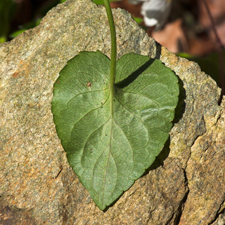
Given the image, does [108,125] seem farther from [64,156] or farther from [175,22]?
[175,22]

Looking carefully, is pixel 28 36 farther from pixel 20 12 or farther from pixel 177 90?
pixel 20 12

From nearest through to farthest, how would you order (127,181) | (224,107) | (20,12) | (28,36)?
(127,181) < (224,107) < (28,36) < (20,12)

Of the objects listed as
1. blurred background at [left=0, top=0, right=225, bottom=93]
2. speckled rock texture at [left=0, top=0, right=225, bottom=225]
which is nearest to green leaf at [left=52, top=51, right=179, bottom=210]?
speckled rock texture at [left=0, top=0, right=225, bottom=225]

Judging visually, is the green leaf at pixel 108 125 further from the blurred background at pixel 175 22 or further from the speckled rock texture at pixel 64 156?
the blurred background at pixel 175 22

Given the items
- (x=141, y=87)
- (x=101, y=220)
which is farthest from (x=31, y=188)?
(x=141, y=87)

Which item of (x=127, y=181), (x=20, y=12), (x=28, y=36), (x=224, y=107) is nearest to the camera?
(x=127, y=181)

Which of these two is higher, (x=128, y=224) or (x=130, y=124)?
(x=130, y=124)
